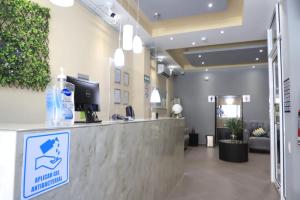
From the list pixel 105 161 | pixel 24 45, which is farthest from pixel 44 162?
pixel 24 45

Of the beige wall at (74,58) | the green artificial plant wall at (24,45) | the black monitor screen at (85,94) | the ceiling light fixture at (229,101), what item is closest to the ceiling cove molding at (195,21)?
the beige wall at (74,58)

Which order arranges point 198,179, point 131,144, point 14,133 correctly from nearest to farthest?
point 14,133
point 131,144
point 198,179

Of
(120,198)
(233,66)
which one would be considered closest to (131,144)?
(120,198)

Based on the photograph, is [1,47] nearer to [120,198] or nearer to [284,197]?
[120,198]

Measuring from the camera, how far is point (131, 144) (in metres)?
2.41

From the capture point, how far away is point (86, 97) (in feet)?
7.13

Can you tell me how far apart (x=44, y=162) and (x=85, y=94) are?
981 mm

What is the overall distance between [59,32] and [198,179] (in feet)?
13.5

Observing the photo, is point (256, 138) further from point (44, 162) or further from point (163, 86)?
point (44, 162)

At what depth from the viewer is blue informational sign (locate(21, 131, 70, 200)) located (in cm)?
117

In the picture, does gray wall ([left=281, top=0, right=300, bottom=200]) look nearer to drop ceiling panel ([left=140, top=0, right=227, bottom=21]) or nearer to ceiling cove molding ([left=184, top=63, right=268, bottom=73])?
drop ceiling panel ([left=140, top=0, right=227, bottom=21])

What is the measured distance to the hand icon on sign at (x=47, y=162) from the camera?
1241 mm

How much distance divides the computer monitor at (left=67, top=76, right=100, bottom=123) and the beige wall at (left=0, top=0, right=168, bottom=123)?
1.25 metres

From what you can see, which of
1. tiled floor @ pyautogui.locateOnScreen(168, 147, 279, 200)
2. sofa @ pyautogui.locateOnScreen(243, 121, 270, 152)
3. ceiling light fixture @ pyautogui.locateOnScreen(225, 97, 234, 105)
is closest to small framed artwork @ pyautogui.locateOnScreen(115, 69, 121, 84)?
tiled floor @ pyautogui.locateOnScreen(168, 147, 279, 200)
